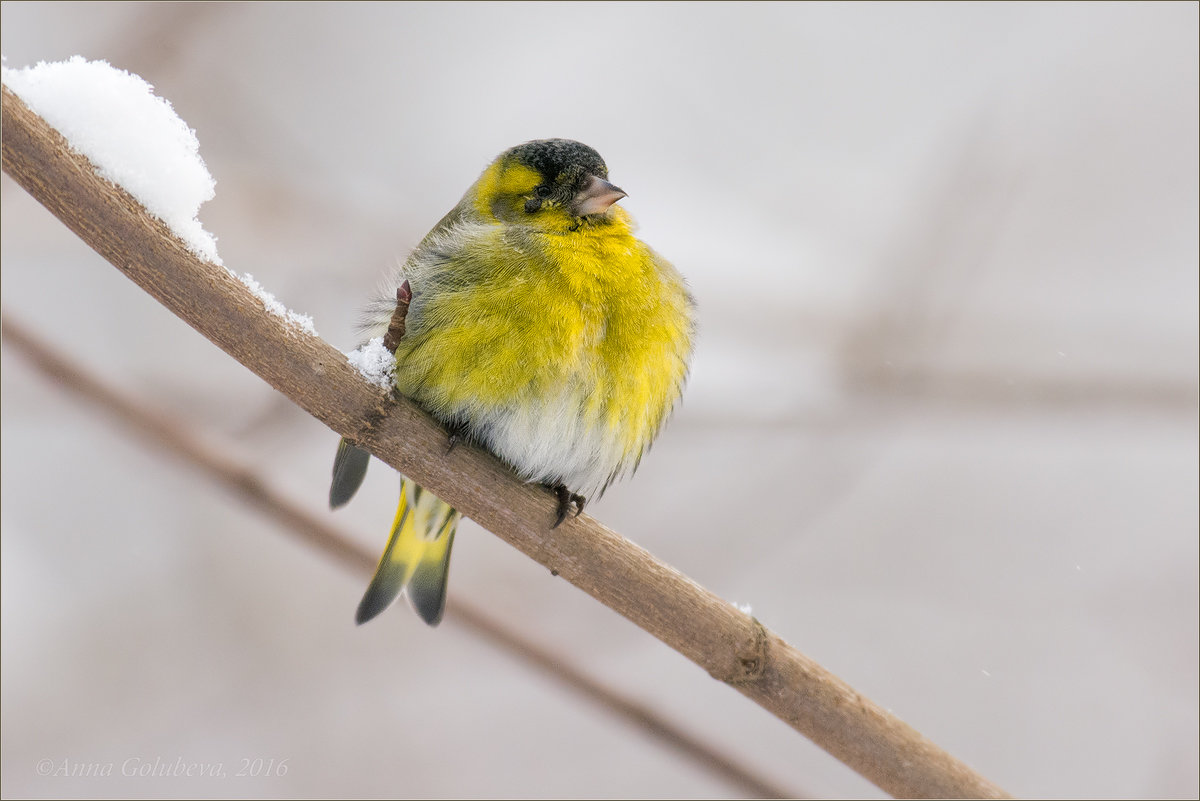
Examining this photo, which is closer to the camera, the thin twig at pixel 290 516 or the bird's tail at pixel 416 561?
the thin twig at pixel 290 516

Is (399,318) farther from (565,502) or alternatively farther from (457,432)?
(565,502)

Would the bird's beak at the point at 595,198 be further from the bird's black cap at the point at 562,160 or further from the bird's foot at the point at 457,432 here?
the bird's foot at the point at 457,432

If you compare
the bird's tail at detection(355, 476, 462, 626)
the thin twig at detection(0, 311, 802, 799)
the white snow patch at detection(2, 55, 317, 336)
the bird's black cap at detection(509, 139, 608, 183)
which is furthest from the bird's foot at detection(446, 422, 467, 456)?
the bird's black cap at detection(509, 139, 608, 183)

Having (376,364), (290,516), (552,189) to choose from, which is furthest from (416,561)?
(552,189)

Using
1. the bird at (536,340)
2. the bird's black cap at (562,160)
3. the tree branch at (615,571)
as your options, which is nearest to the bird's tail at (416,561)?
the bird at (536,340)

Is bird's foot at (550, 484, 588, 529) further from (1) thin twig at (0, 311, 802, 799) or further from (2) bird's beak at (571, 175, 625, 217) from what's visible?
(2) bird's beak at (571, 175, 625, 217)

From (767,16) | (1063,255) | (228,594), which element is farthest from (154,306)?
(1063,255)

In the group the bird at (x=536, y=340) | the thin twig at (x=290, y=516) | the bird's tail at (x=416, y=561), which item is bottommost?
the thin twig at (x=290, y=516)
